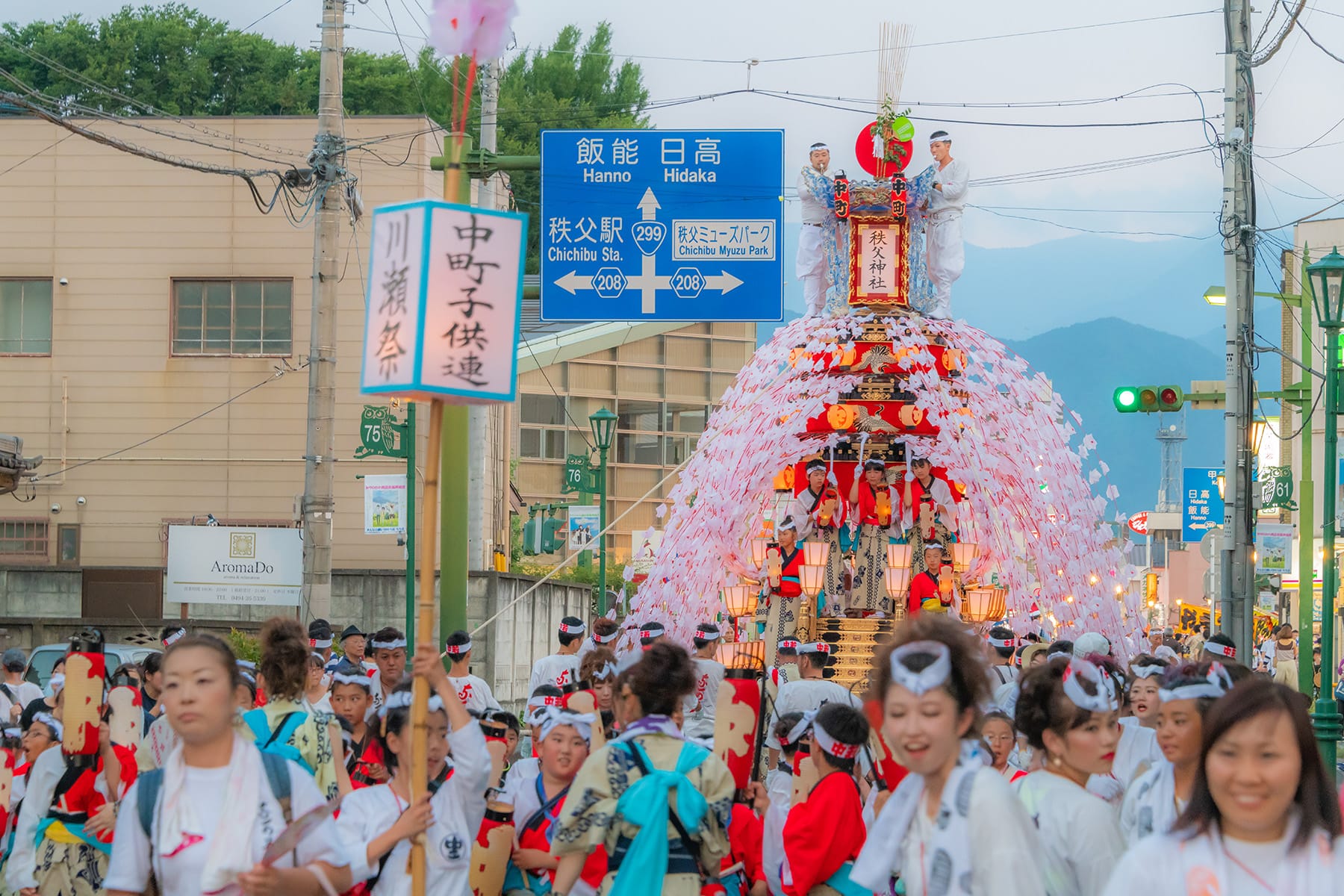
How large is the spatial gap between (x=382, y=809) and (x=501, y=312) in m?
1.88

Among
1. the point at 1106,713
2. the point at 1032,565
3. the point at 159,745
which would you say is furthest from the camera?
the point at 1032,565

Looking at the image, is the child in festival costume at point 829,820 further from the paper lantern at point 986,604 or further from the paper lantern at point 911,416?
the paper lantern at point 911,416

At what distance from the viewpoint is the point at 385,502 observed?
66.1 feet

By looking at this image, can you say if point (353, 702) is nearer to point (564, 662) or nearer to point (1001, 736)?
point (1001, 736)

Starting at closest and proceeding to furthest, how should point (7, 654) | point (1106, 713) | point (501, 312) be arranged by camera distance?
point (1106, 713) → point (501, 312) → point (7, 654)

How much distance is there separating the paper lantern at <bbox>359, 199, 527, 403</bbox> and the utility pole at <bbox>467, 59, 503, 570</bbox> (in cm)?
1017

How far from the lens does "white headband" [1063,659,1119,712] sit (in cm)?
534

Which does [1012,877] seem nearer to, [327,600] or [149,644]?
[327,600]

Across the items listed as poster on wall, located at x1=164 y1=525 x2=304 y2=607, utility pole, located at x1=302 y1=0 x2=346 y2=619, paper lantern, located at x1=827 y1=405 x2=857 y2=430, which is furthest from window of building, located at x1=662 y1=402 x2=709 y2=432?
utility pole, located at x1=302 y1=0 x2=346 y2=619

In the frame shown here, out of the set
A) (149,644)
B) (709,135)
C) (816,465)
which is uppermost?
(709,135)

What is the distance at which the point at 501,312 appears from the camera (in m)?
6.07

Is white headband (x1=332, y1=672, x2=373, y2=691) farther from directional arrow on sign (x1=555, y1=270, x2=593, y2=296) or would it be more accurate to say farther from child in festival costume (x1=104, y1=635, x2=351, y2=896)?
directional arrow on sign (x1=555, y1=270, x2=593, y2=296)

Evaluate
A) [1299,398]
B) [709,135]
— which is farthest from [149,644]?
[1299,398]

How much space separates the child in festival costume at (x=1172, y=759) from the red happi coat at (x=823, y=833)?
1.07 m
